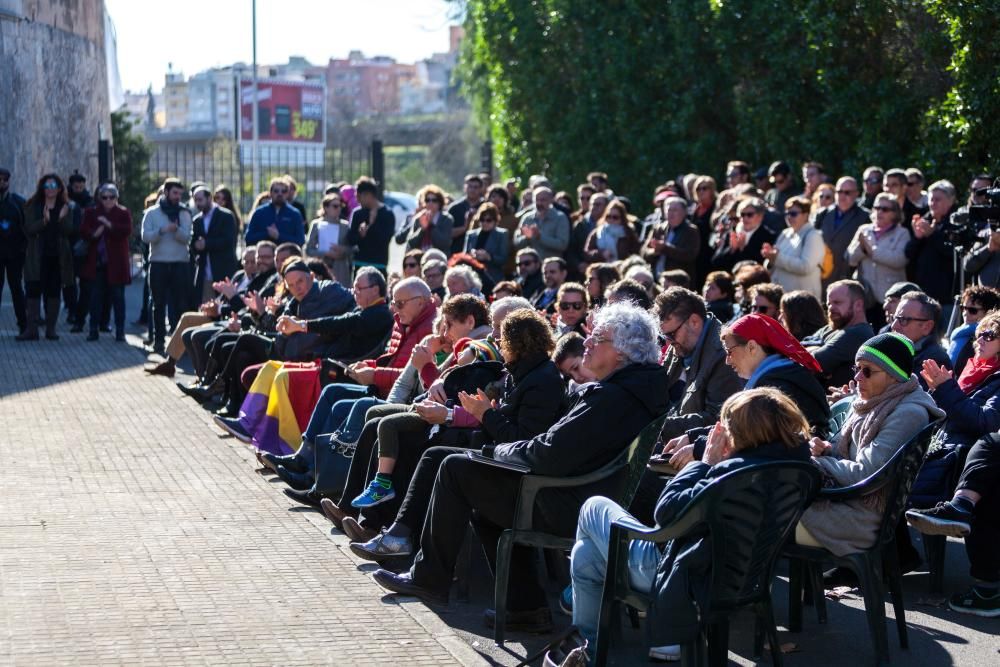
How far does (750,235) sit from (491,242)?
3161mm

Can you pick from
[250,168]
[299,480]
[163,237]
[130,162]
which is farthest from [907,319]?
[250,168]

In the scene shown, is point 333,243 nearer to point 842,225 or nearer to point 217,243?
point 217,243

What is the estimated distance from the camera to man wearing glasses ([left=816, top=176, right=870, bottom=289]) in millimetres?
12852

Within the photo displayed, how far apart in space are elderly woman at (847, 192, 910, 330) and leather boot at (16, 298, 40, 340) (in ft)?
31.3

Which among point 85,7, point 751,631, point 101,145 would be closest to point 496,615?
point 751,631

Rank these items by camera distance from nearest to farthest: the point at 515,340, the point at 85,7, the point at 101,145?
the point at 515,340 < the point at 101,145 < the point at 85,7

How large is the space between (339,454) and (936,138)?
9653mm

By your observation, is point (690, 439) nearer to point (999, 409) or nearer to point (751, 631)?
point (751, 631)

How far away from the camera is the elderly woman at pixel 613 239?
575 inches

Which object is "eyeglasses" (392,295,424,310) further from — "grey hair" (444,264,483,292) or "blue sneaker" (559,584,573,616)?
"blue sneaker" (559,584,573,616)

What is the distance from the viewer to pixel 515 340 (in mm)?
6891

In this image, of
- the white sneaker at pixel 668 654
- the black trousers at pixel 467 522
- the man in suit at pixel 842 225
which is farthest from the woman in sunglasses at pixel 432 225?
the white sneaker at pixel 668 654

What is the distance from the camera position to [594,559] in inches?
222

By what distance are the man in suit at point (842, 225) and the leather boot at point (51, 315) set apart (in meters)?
9.00
